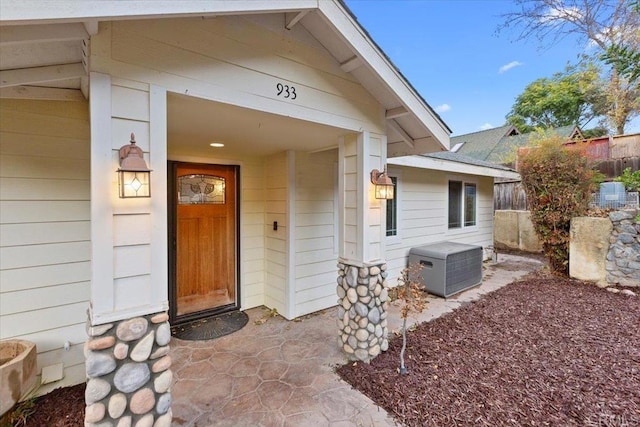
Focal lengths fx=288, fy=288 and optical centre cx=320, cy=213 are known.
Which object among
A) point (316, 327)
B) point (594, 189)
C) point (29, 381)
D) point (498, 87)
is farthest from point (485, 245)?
point (498, 87)

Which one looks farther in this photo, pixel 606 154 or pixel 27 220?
pixel 606 154

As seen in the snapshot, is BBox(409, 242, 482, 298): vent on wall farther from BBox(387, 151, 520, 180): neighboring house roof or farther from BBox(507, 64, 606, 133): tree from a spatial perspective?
BBox(507, 64, 606, 133): tree

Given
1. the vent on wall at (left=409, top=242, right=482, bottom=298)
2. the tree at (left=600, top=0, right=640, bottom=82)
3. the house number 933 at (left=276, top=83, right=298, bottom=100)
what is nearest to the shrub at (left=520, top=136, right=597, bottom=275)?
the vent on wall at (left=409, top=242, right=482, bottom=298)

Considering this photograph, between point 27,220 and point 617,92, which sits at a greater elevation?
point 617,92

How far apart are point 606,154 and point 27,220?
17579 millimetres

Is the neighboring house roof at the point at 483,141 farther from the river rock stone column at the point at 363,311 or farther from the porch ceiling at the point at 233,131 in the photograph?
the river rock stone column at the point at 363,311

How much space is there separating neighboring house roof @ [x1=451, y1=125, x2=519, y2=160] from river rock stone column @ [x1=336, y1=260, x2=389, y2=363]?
1664 centimetres

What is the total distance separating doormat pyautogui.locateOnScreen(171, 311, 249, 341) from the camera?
12.3 feet

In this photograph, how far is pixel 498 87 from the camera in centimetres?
1706

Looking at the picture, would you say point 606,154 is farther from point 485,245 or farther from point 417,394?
point 417,394

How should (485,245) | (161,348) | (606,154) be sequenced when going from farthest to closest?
(606,154), (485,245), (161,348)

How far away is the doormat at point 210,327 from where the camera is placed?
148 inches

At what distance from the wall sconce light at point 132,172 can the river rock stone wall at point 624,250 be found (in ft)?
25.0

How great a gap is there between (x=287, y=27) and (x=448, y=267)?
463 cm
